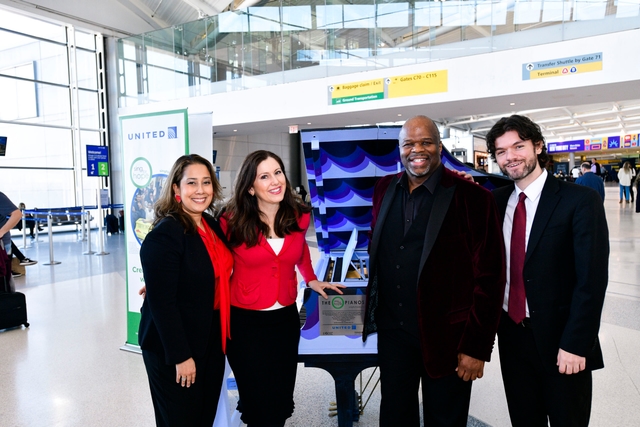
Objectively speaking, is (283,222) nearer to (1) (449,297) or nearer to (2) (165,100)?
(1) (449,297)

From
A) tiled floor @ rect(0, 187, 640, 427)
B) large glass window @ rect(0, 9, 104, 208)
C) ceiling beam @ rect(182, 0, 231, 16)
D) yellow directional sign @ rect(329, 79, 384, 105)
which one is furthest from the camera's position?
ceiling beam @ rect(182, 0, 231, 16)

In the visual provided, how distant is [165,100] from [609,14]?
36.1ft

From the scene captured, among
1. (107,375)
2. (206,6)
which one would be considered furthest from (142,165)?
(206,6)

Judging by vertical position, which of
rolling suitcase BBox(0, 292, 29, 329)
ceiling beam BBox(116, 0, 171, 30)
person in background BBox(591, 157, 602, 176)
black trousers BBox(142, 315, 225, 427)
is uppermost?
ceiling beam BBox(116, 0, 171, 30)

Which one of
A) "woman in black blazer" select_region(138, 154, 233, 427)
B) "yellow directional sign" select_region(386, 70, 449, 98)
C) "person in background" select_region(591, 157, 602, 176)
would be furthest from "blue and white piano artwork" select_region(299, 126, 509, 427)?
"person in background" select_region(591, 157, 602, 176)

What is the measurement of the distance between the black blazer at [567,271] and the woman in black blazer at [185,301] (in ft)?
3.93

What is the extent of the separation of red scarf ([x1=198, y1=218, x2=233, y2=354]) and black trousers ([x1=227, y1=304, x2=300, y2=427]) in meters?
0.06

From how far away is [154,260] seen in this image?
159 centimetres

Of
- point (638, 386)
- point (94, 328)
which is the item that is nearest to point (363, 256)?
point (638, 386)

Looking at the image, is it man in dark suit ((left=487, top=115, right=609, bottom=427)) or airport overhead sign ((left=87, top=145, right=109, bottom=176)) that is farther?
airport overhead sign ((left=87, top=145, right=109, bottom=176))

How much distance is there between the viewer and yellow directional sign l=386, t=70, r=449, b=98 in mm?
9132

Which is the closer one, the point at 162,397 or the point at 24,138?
the point at 162,397

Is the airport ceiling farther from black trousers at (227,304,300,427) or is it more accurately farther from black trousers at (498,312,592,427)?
black trousers at (227,304,300,427)

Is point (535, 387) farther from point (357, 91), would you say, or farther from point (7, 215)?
point (357, 91)
